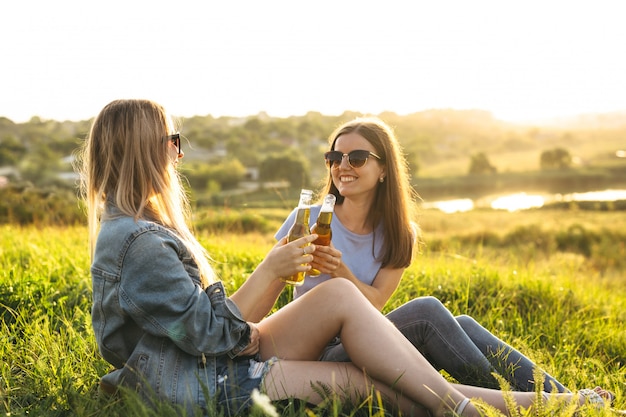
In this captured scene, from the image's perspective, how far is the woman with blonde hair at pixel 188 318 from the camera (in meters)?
2.22

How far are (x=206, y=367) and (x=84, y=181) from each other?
3.54 feet

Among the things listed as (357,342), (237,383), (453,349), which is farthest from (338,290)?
(453,349)

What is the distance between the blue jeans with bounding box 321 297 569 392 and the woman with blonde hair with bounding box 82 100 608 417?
1.37 feet

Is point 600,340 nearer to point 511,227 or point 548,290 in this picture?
point 548,290

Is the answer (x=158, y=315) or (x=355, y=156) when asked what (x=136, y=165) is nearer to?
(x=158, y=315)

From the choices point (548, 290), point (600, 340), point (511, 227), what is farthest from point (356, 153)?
point (511, 227)

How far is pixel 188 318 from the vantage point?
222cm

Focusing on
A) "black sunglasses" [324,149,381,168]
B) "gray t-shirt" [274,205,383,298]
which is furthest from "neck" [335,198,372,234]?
"black sunglasses" [324,149,381,168]

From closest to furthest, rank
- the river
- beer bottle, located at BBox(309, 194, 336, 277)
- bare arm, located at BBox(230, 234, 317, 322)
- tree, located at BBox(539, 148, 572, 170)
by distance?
bare arm, located at BBox(230, 234, 317, 322), beer bottle, located at BBox(309, 194, 336, 277), the river, tree, located at BBox(539, 148, 572, 170)

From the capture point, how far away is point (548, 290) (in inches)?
211

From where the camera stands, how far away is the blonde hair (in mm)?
2396

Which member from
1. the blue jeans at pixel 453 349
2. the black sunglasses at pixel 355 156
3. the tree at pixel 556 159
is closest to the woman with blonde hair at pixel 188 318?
the blue jeans at pixel 453 349

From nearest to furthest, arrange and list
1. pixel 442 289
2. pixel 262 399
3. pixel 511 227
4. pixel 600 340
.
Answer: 1. pixel 262 399
2. pixel 600 340
3. pixel 442 289
4. pixel 511 227

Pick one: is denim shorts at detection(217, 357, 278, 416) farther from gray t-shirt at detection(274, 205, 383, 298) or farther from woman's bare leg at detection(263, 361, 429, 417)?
gray t-shirt at detection(274, 205, 383, 298)
